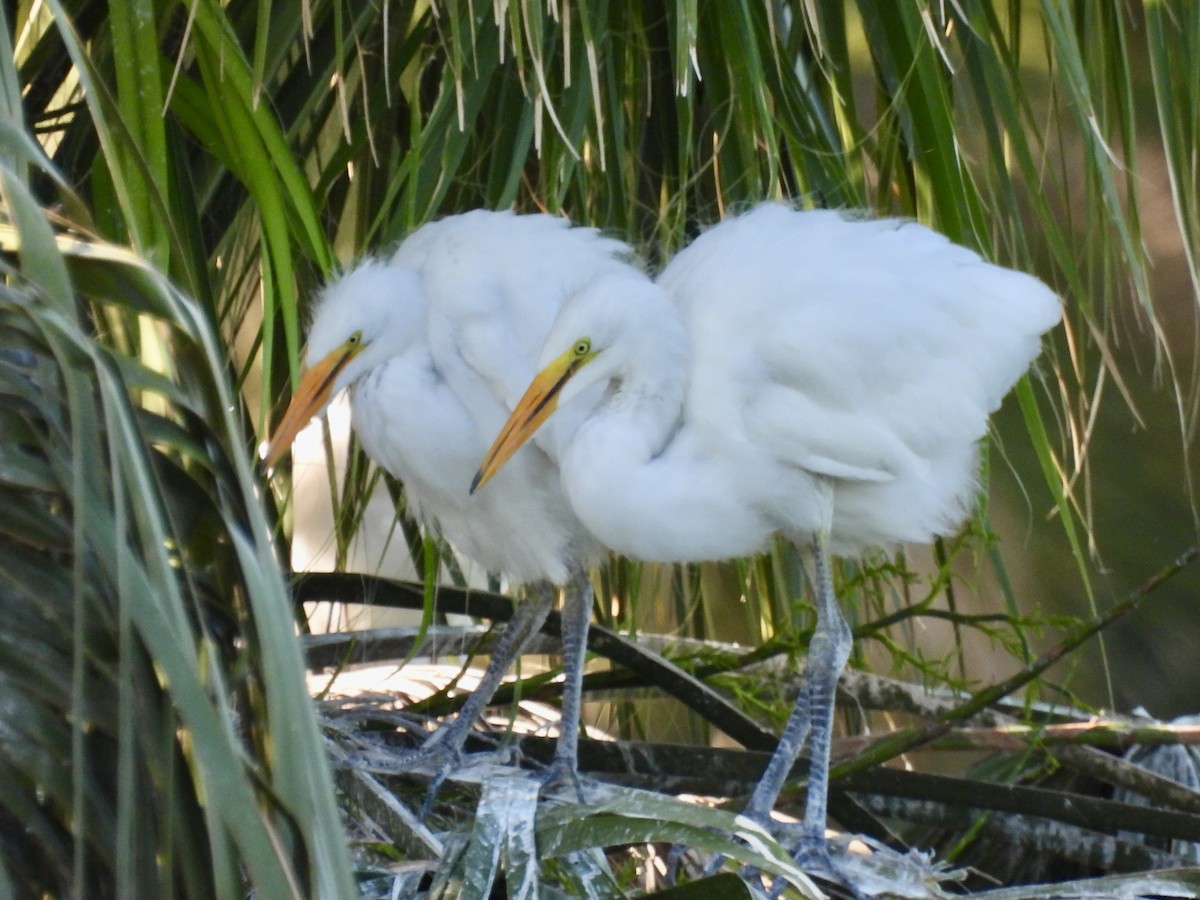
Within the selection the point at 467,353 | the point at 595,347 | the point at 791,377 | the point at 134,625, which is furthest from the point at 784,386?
the point at 134,625

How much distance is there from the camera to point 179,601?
0.31 metres

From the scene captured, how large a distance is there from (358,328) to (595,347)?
0.20 meters

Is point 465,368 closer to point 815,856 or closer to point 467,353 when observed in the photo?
point 467,353

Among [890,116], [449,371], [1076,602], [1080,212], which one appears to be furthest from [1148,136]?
[449,371]

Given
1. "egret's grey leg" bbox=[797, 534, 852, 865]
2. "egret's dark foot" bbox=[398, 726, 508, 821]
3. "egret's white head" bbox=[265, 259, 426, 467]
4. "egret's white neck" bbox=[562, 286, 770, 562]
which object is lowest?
"egret's dark foot" bbox=[398, 726, 508, 821]

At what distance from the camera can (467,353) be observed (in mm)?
1087

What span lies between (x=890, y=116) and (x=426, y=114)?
389mm

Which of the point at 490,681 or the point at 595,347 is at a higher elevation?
the point at 595,347

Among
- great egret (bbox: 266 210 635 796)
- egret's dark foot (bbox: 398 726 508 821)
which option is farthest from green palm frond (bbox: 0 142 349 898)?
great egret (bbox: 266 210 635 796)

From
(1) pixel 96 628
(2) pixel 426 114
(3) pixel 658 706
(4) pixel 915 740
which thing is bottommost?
(3) pixel 658 706

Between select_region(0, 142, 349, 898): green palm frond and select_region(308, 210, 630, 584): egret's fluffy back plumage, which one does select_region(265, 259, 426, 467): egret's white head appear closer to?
select_region(308, 210, 630, 584): egret's fluffy back plumage

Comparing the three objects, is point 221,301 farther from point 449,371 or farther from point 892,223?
point 892,223

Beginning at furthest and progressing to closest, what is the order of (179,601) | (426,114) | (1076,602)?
1. (1076,602)
2. (426,114)
3. (179,601)

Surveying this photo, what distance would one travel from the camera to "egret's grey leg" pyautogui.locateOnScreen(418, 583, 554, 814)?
1.06 meters
